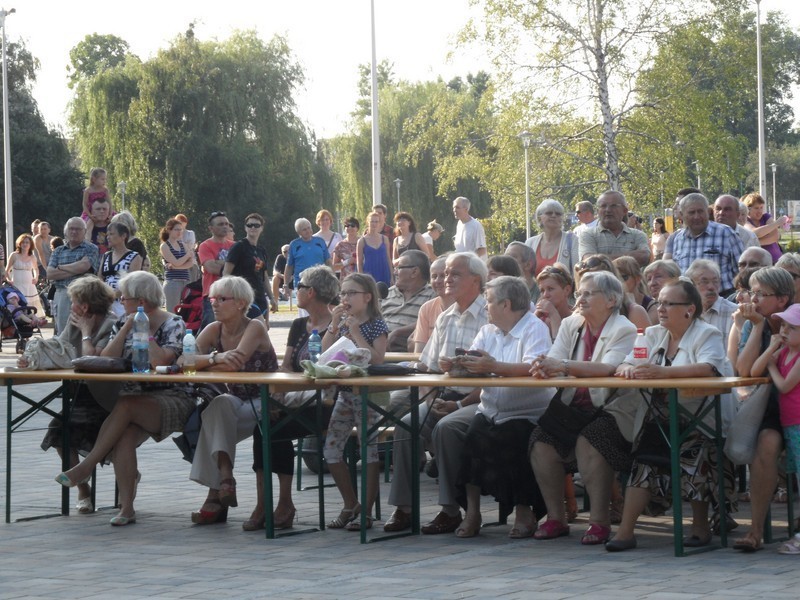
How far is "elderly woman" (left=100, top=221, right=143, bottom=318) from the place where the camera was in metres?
13.3

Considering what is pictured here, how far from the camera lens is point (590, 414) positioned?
7.36 m

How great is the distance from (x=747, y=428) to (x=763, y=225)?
745 cm

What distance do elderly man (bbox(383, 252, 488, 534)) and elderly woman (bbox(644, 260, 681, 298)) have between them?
3.62 ft

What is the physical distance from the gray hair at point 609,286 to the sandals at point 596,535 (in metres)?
1.15

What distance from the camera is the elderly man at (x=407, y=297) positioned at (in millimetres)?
10312

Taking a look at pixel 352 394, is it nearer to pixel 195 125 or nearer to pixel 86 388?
pixel 86 388

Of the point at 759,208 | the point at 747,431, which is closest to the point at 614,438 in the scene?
the point at 747,431

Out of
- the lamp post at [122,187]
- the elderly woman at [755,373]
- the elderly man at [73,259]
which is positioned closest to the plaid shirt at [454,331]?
the elderly woman at [755,373]

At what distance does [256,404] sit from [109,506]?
1.38 meters

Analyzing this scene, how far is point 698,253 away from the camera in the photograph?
10602 millimetres

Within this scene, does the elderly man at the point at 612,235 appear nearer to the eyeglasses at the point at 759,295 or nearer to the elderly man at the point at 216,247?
the eyeglasses at the point at 759,295

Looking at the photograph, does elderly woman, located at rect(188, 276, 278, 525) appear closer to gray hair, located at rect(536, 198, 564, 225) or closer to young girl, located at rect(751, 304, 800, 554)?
young girl, located at rect(751, 304, 800, 554)

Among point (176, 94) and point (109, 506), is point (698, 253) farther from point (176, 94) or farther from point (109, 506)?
point (176, 94)

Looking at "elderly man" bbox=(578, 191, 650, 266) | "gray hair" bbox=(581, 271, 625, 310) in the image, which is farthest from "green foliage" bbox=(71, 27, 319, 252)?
"gray hair" bbox=(581, 271, 625, 310)
